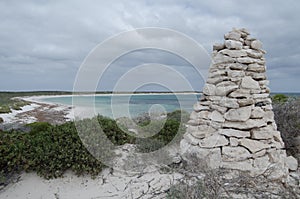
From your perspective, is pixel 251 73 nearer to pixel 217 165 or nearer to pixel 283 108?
pixel 217 165

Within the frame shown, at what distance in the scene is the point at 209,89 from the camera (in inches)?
196

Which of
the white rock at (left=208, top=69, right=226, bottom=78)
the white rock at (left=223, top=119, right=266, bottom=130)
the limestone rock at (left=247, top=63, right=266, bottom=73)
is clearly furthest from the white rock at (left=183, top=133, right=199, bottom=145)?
the limestone rock at (left=247, top=63, right=266, bottom=73)

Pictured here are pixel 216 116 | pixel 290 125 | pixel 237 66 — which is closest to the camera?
pixel 237 66

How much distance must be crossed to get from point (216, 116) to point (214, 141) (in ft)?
1.63

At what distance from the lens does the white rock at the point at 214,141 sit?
4.61 meters

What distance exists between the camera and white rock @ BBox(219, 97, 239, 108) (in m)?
4.57

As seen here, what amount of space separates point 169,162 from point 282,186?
2.19 m

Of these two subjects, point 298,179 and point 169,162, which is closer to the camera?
point 298,179

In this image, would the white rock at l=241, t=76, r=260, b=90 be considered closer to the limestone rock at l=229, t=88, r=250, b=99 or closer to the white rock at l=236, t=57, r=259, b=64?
the limestone rock at l=229, t=88, r=250, b=99

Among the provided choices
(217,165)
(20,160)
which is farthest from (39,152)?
(217,165)

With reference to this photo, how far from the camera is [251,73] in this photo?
15.7 ft

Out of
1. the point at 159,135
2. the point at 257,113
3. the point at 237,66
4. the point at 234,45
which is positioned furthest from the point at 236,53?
the point at 159,135

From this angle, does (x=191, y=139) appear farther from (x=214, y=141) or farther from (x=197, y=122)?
(x=214, y=141)

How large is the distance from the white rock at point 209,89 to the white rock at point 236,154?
116cm
